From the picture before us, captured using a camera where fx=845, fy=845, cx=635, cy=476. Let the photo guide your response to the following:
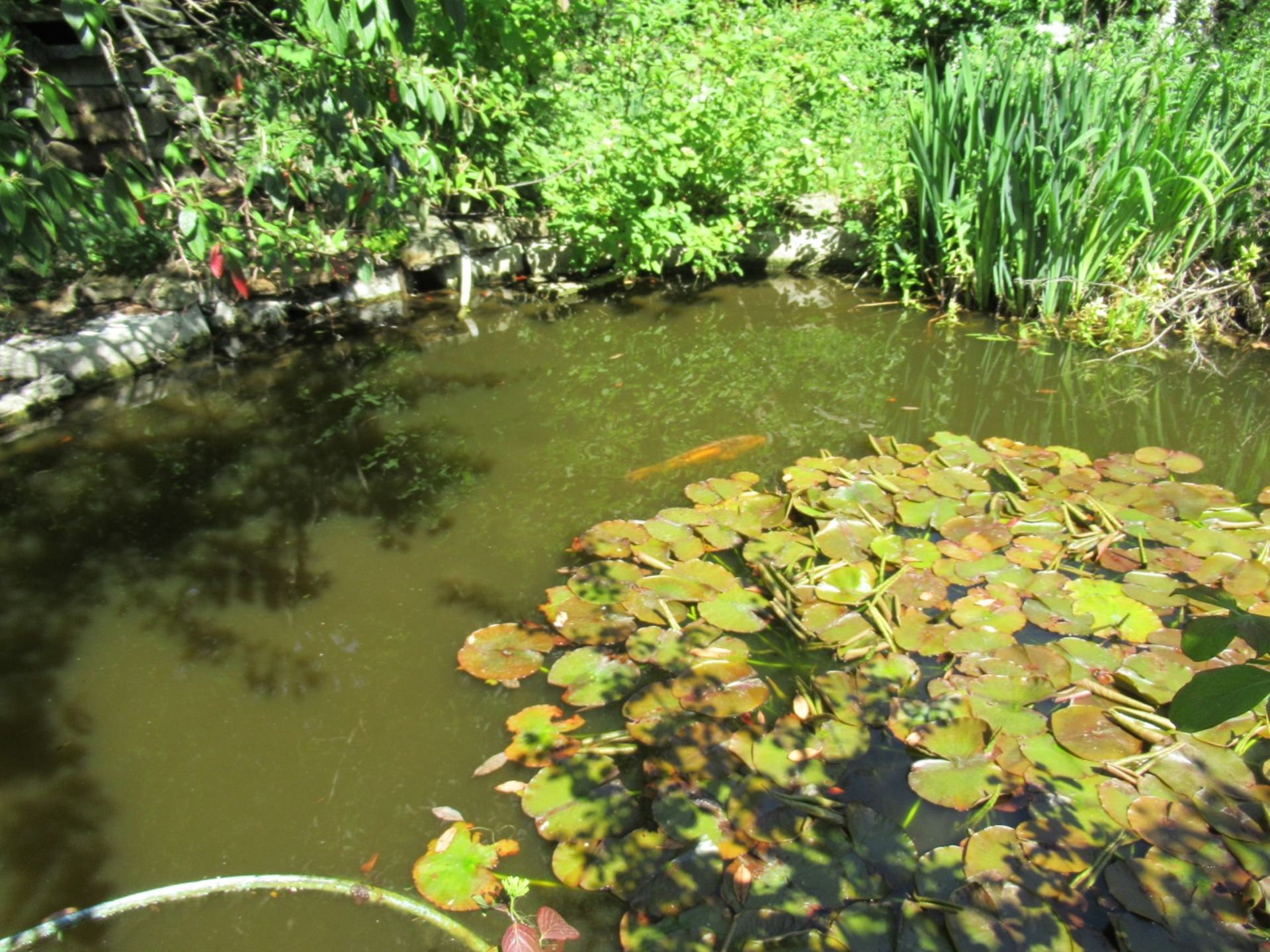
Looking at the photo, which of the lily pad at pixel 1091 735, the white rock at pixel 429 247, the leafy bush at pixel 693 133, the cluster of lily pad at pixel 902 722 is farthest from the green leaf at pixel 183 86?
the lily pad at pixel 1091 735

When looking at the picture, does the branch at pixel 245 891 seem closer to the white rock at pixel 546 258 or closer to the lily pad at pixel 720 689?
the lily pad at pixel 720 689

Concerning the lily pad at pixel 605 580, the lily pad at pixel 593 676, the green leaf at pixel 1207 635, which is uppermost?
the green leaf at pixel 1207 635

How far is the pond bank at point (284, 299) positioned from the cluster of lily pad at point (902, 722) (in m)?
3.02

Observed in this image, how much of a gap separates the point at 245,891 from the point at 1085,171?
15.0 ft

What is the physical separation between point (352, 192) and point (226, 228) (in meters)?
0.48

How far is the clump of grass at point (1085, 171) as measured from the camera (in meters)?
4.13

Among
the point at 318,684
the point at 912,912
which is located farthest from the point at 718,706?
the point at 318,684

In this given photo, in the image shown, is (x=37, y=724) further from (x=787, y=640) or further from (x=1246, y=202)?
(x=1246, y=202)

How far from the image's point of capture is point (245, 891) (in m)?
1.90

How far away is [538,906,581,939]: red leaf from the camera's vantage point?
5.77ft

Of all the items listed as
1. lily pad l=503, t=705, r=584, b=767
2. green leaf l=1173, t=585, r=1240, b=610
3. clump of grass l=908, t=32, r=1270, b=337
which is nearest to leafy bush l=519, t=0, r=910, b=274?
clump of grass l=908, t=32, r=1270, b=337

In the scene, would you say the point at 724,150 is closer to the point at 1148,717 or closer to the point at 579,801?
the point at 1148,717

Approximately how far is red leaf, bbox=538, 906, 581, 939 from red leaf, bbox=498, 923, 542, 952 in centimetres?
2

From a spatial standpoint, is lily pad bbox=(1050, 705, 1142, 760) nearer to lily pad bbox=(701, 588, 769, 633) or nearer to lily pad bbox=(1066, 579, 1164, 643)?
lily pad bbox=(1066, 579, 1164, 643)
